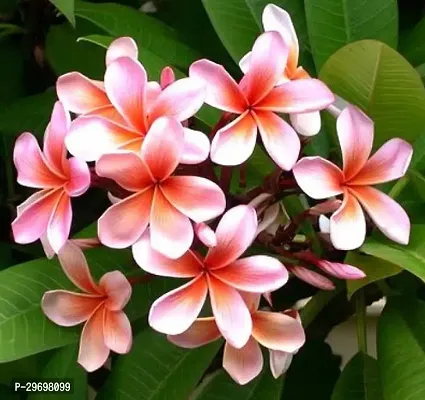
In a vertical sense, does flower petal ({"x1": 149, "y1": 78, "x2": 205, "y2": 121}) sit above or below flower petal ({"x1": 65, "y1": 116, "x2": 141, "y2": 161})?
above

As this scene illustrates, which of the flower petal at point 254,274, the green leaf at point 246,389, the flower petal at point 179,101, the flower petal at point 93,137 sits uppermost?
the flower petal at point 179,101

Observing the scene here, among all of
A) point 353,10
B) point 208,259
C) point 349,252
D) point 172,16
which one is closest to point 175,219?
point 208,259

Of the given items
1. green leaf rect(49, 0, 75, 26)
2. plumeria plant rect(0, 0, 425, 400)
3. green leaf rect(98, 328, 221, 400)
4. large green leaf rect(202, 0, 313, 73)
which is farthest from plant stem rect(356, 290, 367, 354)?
green leaf rect(49, 0, 75, 26)

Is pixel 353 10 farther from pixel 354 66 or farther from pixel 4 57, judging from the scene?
pixel 4 57

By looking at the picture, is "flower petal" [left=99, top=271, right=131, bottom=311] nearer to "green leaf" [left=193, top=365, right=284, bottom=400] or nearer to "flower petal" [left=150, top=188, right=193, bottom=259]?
"flower petal" [left=150, top=188, right=193, bottom=259]

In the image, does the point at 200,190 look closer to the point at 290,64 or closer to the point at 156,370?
the point at 290,64

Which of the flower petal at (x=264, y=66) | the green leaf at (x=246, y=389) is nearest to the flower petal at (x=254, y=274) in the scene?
the flower petal at (x=264, y=66)

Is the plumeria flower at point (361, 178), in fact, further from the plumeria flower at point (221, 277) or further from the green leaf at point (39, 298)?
the green leaf at point (39, 298)
